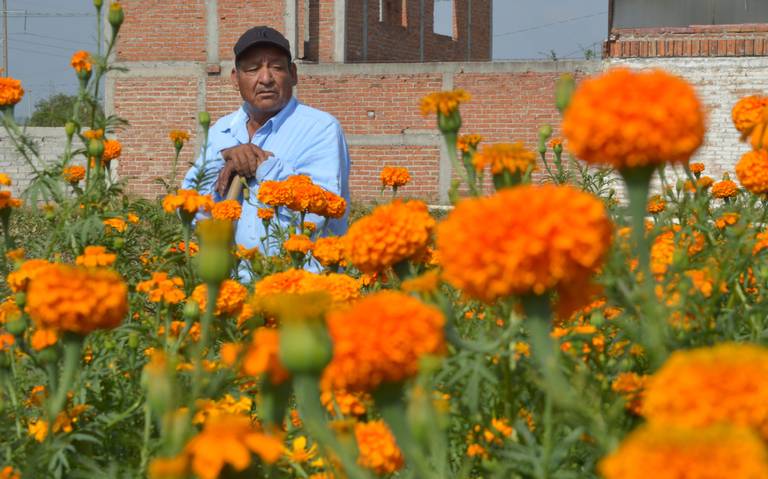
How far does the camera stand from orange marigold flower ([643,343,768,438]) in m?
0.80

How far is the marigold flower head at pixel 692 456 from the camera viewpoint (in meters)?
0.65

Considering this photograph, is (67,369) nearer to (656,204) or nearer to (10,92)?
(10,92)

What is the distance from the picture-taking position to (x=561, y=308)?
3.84ft

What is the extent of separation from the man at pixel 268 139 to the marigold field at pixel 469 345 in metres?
1.25

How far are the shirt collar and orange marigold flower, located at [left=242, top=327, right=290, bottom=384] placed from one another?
298 centimetres

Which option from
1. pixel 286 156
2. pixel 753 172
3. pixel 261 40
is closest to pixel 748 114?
pixel 753 172

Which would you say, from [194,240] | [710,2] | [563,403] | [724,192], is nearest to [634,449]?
[563,403]

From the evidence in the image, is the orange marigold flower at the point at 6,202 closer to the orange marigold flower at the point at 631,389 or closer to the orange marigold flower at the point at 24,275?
the orange marigold flower at the point at 24,275

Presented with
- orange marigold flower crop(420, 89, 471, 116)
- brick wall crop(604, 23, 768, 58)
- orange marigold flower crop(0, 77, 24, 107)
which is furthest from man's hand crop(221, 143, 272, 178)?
brick wall crop(604, 23, 768, 58)

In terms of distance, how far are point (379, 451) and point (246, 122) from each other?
3040 mm

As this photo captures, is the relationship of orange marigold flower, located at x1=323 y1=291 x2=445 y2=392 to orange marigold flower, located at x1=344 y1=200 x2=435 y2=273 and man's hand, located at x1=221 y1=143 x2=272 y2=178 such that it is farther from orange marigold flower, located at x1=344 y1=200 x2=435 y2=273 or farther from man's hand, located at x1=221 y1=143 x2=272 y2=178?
man's hand, located at x1=221 y1=143 x2=272 y2=178

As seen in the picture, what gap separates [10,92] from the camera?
2.68m

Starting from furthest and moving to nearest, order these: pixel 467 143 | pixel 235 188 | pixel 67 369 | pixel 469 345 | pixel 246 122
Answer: pixel 246 122 → pixel 235 188 → pixel 467 143 → pixel 67 369 → pixel 469 345

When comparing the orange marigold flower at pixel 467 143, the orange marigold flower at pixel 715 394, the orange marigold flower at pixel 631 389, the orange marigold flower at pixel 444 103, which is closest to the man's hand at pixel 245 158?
the orange marigold flower at pixel 467 143
